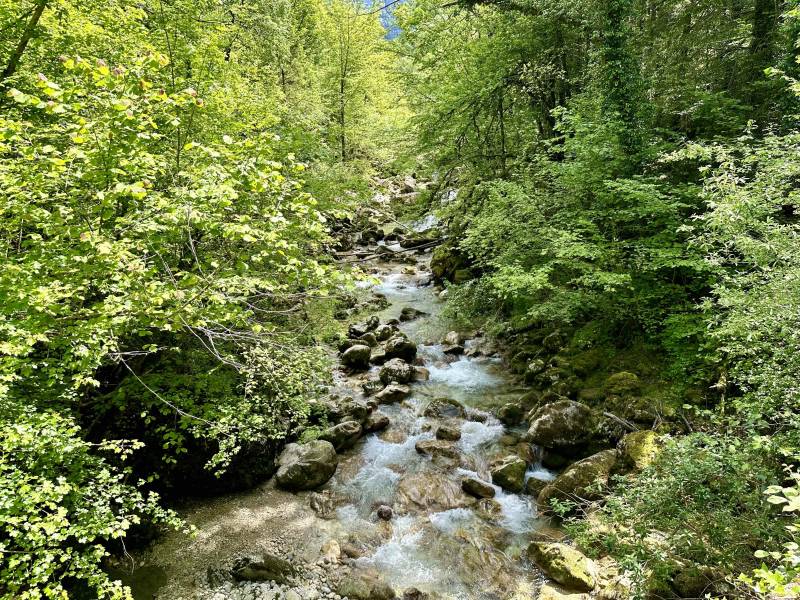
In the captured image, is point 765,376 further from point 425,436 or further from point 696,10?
point 696,10

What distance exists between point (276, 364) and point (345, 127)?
1755cm

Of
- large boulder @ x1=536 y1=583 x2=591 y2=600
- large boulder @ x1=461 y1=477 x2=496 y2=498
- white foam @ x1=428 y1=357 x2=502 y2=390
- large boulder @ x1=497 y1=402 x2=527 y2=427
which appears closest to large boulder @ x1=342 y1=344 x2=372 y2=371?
white foam @ x1=428 y1=357 x2=502 y2=390

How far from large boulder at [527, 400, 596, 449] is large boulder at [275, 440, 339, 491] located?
4.37 m

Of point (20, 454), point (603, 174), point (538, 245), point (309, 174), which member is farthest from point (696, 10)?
→ point (20, 454)

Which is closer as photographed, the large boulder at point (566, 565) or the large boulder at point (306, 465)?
the large boulder at point (566, 565)

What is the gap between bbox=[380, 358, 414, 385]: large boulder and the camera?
11914 millimetres

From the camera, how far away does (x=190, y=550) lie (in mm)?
6746

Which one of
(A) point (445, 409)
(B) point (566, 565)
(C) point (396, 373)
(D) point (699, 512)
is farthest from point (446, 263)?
(D) point (699, 512)

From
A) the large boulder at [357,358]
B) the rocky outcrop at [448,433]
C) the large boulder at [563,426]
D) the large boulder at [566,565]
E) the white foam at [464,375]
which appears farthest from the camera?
the large boulder at [357,358]

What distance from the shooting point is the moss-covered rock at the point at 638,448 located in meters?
6.95

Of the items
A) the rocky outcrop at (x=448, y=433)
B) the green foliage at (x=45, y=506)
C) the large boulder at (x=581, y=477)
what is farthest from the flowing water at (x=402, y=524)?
the green foliage at (x=45, y=506)

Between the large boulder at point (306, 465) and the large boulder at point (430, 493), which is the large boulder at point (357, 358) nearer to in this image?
the large boulder at point (306, 465)

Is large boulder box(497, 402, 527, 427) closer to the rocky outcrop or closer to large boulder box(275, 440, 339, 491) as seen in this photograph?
the rocky outcrop

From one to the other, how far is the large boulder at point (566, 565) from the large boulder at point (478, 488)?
1.55m
